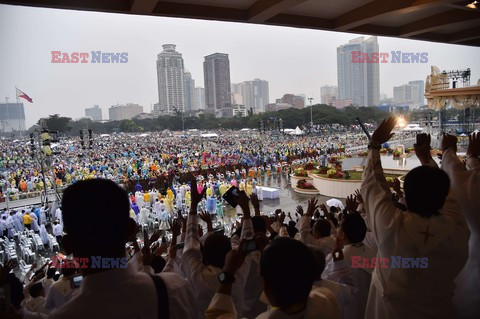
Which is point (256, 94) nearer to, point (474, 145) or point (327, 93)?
point (327, 93)

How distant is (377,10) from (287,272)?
3.50 meters

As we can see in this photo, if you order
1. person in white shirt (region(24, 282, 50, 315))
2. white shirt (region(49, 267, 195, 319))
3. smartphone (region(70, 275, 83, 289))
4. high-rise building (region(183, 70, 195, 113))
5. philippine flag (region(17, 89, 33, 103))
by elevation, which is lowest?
person in white shirt (region(24, 282, 50, 315))

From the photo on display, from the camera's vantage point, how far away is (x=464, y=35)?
16.9 ft

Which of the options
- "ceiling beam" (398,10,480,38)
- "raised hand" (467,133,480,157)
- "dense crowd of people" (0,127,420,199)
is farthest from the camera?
"dense crowd of people" (0,127,420,199)

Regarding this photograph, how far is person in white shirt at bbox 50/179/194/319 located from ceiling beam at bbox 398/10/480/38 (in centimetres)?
468

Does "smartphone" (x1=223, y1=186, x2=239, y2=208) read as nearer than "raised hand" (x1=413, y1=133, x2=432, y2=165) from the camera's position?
No

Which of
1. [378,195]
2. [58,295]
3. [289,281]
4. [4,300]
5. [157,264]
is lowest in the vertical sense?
[58,295]

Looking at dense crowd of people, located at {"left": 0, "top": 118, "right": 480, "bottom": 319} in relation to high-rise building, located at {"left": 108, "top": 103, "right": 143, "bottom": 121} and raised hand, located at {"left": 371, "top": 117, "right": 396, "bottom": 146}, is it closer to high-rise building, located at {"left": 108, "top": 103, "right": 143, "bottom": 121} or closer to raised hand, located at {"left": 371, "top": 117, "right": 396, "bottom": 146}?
raised hand, located at {"left": 371, "top": 117, "right": 396, "bottom": 146}

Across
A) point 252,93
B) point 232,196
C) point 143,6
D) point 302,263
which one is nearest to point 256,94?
point 252,93

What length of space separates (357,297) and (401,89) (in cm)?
3246

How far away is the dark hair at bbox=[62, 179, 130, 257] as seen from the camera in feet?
3.27

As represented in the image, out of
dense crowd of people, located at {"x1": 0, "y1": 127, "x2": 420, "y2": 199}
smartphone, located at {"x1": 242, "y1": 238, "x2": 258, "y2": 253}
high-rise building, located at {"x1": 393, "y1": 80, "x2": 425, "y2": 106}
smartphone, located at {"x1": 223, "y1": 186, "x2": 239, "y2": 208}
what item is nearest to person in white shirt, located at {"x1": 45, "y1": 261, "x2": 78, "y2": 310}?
smartphone, located at {"x1": 223, "y1": 186, "x2": 239, "y2": 208}

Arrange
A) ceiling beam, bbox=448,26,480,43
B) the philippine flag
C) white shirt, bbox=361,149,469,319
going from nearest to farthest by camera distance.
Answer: white shirt, bbox=361,149,469,319
ceiling beam, bbox=448,26,480,43
the philippine flag

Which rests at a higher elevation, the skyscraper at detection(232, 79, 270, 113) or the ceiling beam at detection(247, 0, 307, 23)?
the skyscraper at detection(232, 79, 270, 113)
